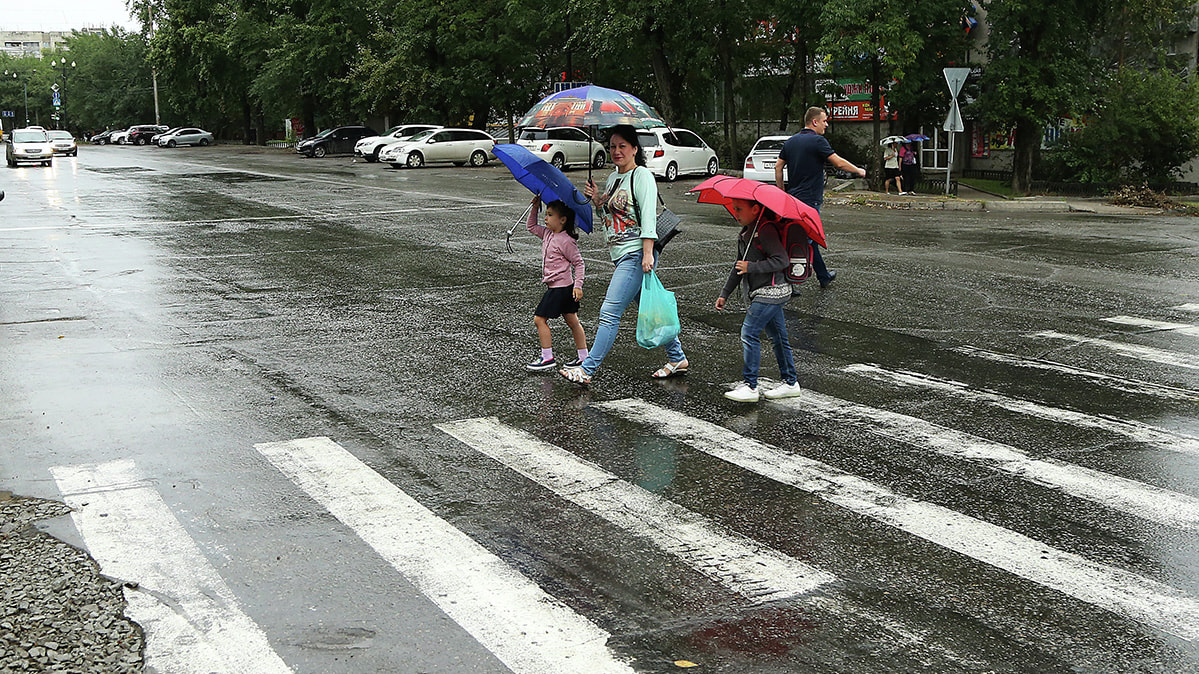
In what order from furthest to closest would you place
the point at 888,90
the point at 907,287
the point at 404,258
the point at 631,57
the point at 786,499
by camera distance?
the point at 631,57 < the point at 888,90 < the point at 404,258 < the point at 907,287 < the point at 786,499

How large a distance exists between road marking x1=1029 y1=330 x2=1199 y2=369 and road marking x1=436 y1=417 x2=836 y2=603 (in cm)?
503

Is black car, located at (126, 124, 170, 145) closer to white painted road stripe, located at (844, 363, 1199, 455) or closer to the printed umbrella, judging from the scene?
the printed umbrella

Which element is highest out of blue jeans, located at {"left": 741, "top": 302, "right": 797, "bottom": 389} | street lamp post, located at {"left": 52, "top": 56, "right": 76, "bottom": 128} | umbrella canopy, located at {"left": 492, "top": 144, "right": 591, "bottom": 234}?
street lamp post, located at {"left": 52, "top": 56, "right": 76, "bottom": 128}

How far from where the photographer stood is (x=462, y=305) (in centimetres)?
1111

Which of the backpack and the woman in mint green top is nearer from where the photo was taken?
the backpack

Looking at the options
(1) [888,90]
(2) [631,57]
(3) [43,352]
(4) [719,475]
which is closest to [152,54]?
(2) [631,57]

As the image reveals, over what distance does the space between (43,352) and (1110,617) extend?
26.6 feet

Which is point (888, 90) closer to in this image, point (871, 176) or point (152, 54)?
point (871, 176)

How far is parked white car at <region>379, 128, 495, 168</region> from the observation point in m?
43.8

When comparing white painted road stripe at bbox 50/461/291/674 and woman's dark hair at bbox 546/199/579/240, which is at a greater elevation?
woman's dark hair at bbox 546/199/579/240

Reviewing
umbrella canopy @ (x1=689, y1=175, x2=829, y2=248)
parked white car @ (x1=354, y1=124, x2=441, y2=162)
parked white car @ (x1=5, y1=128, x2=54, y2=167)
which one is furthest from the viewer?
parked white car @ (x1=354, y1=124, x2=441, y2=162)

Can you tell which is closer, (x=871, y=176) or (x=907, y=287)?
(x=907, y=287)

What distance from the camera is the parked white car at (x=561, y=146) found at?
3947 cm

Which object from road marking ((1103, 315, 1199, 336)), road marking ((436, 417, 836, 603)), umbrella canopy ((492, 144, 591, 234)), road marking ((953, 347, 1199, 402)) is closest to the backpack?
umbrella canopy ((492, 144, 591, 234))
